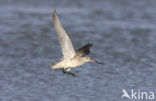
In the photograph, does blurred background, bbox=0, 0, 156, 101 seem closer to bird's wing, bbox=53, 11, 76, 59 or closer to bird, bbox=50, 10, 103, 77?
bird, bbox=50, 10, 103, 77

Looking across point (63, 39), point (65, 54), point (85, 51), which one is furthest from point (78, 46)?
point (63, 39)

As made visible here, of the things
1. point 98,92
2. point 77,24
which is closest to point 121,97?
point 98,92

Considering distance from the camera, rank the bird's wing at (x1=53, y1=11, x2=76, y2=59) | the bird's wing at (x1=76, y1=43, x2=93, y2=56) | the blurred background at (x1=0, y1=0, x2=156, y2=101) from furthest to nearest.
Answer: the blurred background at (x1=0, y1=0, x2=156, y2=101)
the bird's wing at (x1=76, y1=43, x2=93, y2=56)
the bird's wing at (x1=53, y1=11, x2=76, y2=59)

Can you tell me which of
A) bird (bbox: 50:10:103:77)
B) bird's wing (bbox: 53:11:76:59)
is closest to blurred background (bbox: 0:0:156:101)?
bird (bbox: 50:10:103:77)

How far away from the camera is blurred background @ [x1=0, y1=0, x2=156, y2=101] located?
8758 millimetres

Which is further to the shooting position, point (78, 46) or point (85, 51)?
point (78, 46)

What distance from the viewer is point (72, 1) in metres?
17.9

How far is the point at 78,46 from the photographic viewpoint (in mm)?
12406

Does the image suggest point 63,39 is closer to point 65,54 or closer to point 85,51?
point 65,54

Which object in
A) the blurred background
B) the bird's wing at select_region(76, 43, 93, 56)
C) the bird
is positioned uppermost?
the blurred background

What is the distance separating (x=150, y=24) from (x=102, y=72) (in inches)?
207

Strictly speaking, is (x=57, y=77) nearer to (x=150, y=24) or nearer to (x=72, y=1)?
(x=150, y=24)

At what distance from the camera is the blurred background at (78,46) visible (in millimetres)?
8758

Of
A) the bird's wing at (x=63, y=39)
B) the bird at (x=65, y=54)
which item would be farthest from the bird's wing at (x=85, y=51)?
the bird's wing at (x=63, y=39)
